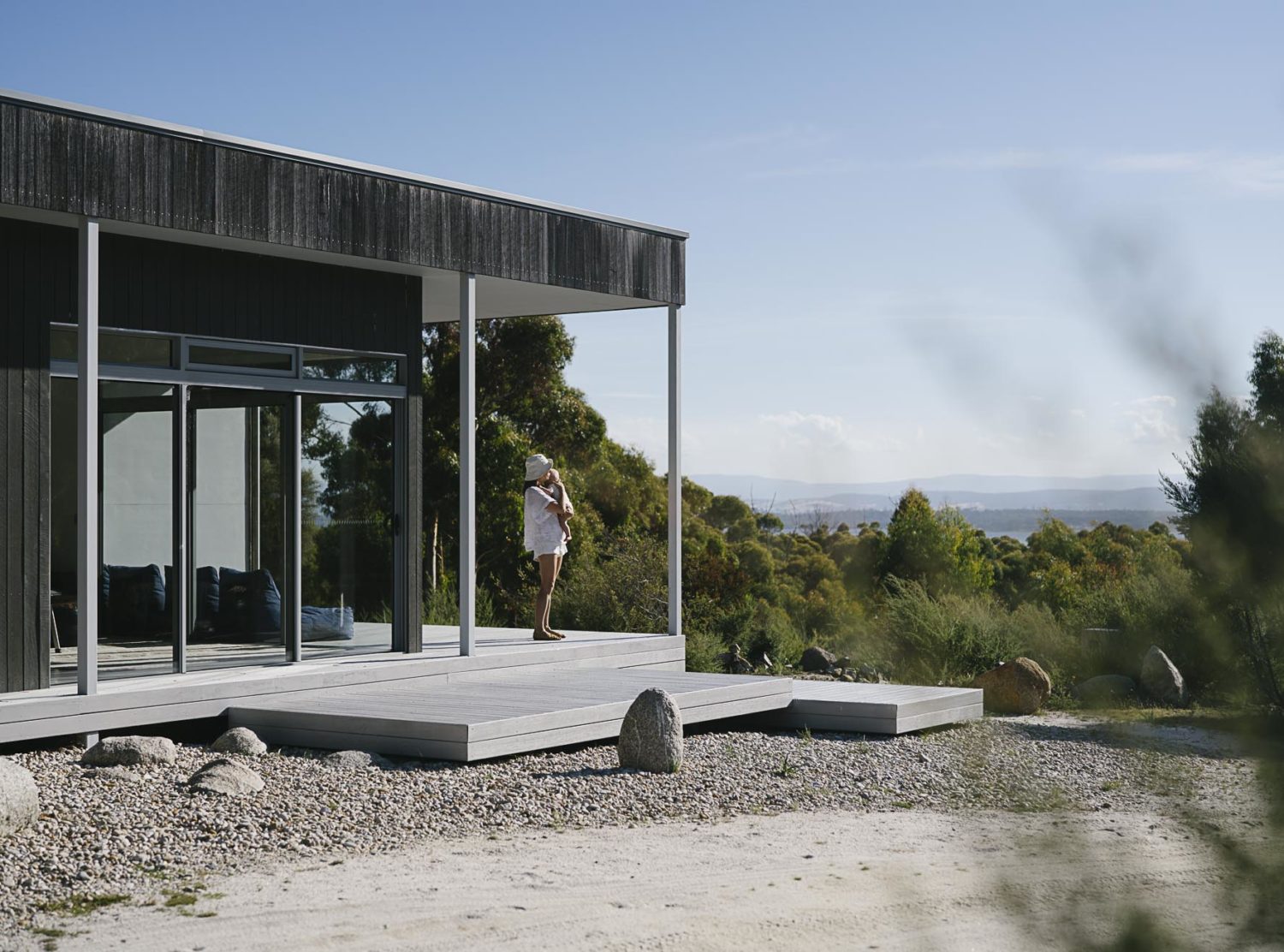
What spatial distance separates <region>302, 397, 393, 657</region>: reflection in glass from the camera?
9836 millimetres

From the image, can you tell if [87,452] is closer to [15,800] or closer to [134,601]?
[134,601]

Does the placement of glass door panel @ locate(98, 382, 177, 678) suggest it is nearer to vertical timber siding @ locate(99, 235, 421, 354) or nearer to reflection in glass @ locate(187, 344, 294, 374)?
reflection in glass @ locate(187, 344, 294, 374)

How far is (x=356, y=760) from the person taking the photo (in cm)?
768

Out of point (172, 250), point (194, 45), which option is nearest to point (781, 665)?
point (172, 250)

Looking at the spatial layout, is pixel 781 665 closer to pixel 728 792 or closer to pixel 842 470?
pixel 728 792

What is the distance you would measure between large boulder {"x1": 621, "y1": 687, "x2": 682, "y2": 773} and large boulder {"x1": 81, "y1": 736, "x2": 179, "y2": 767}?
2574 mm

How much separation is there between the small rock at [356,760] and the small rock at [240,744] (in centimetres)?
45

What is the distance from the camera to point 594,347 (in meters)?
30.2

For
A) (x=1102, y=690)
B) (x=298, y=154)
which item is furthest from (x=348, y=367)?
(x=1102, y=690)

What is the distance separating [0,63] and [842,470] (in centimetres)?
2137

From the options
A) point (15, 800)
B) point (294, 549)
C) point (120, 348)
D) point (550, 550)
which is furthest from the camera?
point (550, 550)

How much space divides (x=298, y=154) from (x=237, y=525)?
2.59 meters

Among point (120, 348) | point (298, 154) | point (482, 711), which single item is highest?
point (298, 154)

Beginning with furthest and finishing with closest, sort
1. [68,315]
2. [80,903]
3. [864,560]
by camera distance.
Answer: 1. [68,315]
2. [80,903]
3. [864,560]
